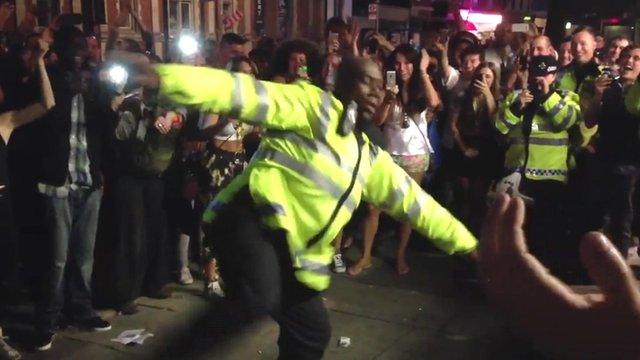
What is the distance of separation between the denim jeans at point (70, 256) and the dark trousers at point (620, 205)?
420 centimetres

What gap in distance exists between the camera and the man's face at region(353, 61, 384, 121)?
338 cm

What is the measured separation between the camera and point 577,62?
6.62 m

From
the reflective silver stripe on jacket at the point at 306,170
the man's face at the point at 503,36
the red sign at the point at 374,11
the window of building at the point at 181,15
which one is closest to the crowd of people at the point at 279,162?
the reflective silver stripe on jacket at the point at 306,170

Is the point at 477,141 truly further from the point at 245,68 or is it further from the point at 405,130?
the point at 245,68

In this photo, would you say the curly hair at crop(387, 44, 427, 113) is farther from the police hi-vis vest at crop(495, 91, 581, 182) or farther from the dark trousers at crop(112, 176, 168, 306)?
the dark trousers at crop(112, 176, 168, 306)

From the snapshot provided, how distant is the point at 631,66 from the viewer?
250 inches

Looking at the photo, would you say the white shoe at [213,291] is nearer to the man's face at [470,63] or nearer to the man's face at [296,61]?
the man's face at [296,61]

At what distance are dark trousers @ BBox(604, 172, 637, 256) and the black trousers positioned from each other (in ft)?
12.9

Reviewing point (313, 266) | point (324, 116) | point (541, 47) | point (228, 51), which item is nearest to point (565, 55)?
point (541, 47)

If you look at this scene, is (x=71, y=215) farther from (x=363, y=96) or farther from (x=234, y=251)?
(x=363, y=96)

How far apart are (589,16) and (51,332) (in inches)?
722

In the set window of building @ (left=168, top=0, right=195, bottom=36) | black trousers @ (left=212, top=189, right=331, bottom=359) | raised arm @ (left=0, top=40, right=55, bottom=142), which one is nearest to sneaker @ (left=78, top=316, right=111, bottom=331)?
raised arm @ (left=0, top=40, right=55, bottom=142)

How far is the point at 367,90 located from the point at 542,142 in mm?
2963

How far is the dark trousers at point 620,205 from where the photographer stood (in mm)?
6406
